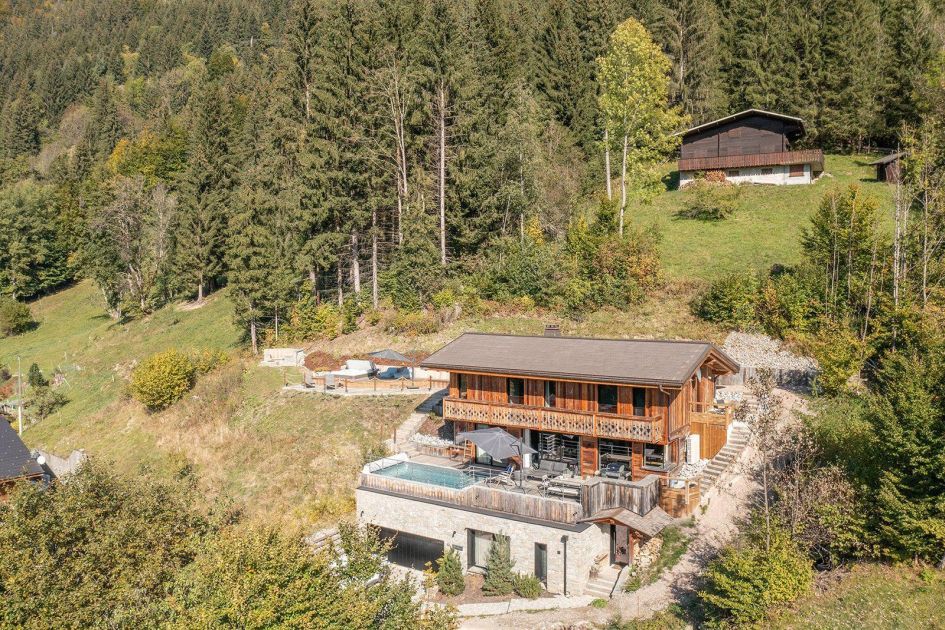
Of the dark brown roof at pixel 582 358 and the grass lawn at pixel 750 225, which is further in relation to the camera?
the grass lawn at pixel 750 225

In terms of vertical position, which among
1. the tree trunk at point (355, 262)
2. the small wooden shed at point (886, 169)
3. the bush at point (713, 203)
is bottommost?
the tree trunk at point (355, 262)

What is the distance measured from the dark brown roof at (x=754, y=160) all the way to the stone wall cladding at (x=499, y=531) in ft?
Answer: 117

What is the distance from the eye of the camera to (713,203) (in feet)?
149

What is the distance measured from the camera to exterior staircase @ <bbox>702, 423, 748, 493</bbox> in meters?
23.2

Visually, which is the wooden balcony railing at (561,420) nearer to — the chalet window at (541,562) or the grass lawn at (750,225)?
the chalet window at (541,562)

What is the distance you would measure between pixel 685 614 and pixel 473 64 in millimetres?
33749

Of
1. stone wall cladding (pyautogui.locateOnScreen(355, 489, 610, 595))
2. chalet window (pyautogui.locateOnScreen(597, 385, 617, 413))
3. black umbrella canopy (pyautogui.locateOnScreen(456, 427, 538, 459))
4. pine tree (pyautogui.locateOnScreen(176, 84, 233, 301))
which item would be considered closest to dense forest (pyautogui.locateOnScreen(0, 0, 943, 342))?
pine tree (pyautogui.locateOnScreen(176, 84, 233, 301))

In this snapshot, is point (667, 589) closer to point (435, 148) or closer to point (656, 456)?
point (656, 456)

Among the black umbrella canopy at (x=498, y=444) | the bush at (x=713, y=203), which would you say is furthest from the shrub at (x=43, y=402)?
the bush at (x=713, y=203)

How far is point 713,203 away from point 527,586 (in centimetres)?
3261

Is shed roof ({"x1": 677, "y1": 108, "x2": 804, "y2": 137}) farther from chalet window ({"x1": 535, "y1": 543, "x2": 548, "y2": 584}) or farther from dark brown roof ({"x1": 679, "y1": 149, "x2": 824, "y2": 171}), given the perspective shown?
chalet window ({"x1": 535, "y1": 543, "x2": 548, "y2": 584})

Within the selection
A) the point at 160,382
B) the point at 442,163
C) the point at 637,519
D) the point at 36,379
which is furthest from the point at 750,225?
the point at 36,379

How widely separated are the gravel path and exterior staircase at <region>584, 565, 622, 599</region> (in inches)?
16.5

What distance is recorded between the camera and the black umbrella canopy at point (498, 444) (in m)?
22.5
